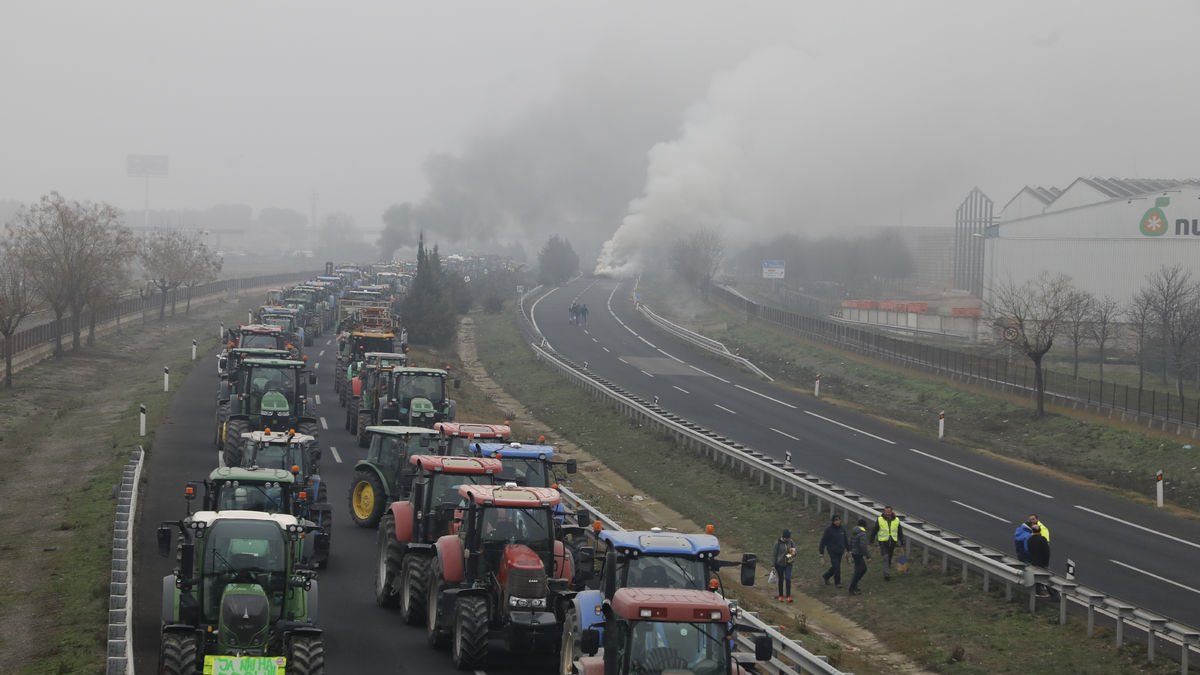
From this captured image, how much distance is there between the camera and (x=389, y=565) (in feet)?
70.4

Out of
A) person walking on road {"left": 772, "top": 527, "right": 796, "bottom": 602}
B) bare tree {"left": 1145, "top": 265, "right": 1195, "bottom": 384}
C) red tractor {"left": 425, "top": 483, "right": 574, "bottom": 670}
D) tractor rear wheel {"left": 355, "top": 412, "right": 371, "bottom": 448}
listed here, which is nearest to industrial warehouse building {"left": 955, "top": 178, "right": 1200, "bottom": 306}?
bare tree {"left": 1145, "top": 265, "right": 1195, "bottom": 384}

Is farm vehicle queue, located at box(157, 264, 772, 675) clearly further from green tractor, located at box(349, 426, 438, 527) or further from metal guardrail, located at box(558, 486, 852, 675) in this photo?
metal guardrail, located at box(558, 486, 852, 675)

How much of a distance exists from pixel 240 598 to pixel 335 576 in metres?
8.32

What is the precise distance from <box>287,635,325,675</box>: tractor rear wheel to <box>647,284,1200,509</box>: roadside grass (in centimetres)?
2847

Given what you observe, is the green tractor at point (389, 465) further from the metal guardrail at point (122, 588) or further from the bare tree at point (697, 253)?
the bare tree at point (697, 253)

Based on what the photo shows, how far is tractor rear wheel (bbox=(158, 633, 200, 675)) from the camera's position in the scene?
14945 mm

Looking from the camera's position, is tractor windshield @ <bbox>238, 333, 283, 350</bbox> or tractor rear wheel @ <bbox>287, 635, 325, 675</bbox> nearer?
tractor rear wheel @ <bbox>287, 635, 325, 675</bbox>

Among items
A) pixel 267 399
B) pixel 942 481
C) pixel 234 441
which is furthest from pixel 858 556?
pixel 267 399

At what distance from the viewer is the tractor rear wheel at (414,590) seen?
2038cm

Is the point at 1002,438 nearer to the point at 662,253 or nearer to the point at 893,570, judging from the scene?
the point at 893,570

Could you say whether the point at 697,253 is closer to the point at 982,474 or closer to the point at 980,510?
the point at 982,474

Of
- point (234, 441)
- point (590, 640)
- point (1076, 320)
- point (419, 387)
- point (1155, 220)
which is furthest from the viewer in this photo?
point (1155, 220)

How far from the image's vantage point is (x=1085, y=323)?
2611 inches

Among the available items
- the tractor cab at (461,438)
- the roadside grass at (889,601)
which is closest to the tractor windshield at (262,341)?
the roadside grass at (889,601)
